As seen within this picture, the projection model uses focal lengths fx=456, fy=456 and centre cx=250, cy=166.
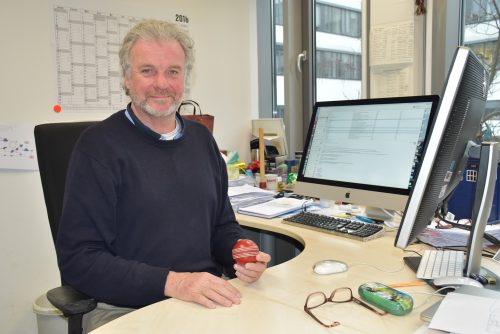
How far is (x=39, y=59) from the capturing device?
219 centimetres

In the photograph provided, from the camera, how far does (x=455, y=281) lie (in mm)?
1034

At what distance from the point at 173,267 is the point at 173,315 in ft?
1.29

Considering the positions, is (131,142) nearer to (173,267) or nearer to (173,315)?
(173,267)

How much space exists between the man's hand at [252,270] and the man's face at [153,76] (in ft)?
1.90

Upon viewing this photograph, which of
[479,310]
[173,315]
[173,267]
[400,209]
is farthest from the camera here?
[400,209]

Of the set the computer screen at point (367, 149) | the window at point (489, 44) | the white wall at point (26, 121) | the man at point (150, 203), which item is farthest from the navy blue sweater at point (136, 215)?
the window at point (489, 44)

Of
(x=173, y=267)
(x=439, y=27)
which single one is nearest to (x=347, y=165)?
(x=173, y=267)

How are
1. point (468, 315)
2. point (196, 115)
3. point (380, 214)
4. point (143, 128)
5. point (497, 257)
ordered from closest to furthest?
1. point (468, 315)
2. point (497, 257)
3. point (143, 128)
4. point (380, 214)
5. point (196, 115)

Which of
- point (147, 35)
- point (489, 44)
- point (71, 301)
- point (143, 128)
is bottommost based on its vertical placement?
point (71, 301)

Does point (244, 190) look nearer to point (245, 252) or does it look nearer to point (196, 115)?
point (196, 115)

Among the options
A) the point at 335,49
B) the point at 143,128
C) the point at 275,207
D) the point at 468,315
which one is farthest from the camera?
the point at 335,49

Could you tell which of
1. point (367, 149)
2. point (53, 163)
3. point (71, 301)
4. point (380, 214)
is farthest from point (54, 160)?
point (380, 214)

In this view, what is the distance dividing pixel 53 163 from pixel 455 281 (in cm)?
118

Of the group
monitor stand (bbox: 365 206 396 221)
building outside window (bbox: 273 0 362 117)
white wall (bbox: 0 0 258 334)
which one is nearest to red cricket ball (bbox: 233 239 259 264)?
monitor stand (bbox: 365 206 396 221)
